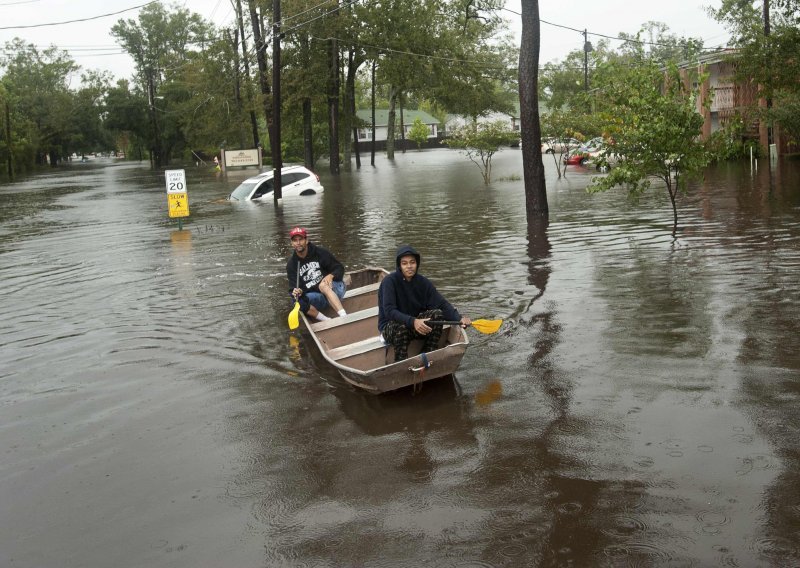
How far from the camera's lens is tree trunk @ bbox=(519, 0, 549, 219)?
20.4 metres

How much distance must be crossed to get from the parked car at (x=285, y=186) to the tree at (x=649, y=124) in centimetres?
1851

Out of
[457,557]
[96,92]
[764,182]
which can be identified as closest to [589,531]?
[457,557]

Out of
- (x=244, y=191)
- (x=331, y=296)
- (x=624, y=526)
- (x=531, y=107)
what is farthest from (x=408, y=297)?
(x=244, y=191)

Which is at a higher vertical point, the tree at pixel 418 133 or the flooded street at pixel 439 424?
the tree at pixel 418 133

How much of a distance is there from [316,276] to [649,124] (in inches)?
327

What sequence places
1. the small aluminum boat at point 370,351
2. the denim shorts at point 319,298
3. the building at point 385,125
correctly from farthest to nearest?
1. the building at point 385,125
2. the denim shorts at point 319,298
3. the small aluminum boat at point 370,351

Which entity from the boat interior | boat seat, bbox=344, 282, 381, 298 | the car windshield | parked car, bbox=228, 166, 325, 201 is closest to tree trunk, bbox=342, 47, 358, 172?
parked car, bbox=228, 166, 325, 201

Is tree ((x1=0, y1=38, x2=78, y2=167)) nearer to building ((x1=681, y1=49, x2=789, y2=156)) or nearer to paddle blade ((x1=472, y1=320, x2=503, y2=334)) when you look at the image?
building ((x1=681, y1=49, x2=789, y2=156))

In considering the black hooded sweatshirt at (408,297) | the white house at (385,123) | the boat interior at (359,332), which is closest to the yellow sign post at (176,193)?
the boat interior at (359,332)

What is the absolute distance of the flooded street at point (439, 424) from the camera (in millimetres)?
5492

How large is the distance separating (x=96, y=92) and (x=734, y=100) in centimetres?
8067

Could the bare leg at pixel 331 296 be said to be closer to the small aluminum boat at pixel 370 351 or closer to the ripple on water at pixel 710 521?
the small aluminum boat at pixel 370 351

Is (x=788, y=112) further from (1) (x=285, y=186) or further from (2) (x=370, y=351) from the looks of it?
(2) (x=370, y=351)

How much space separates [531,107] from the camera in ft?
68.4
